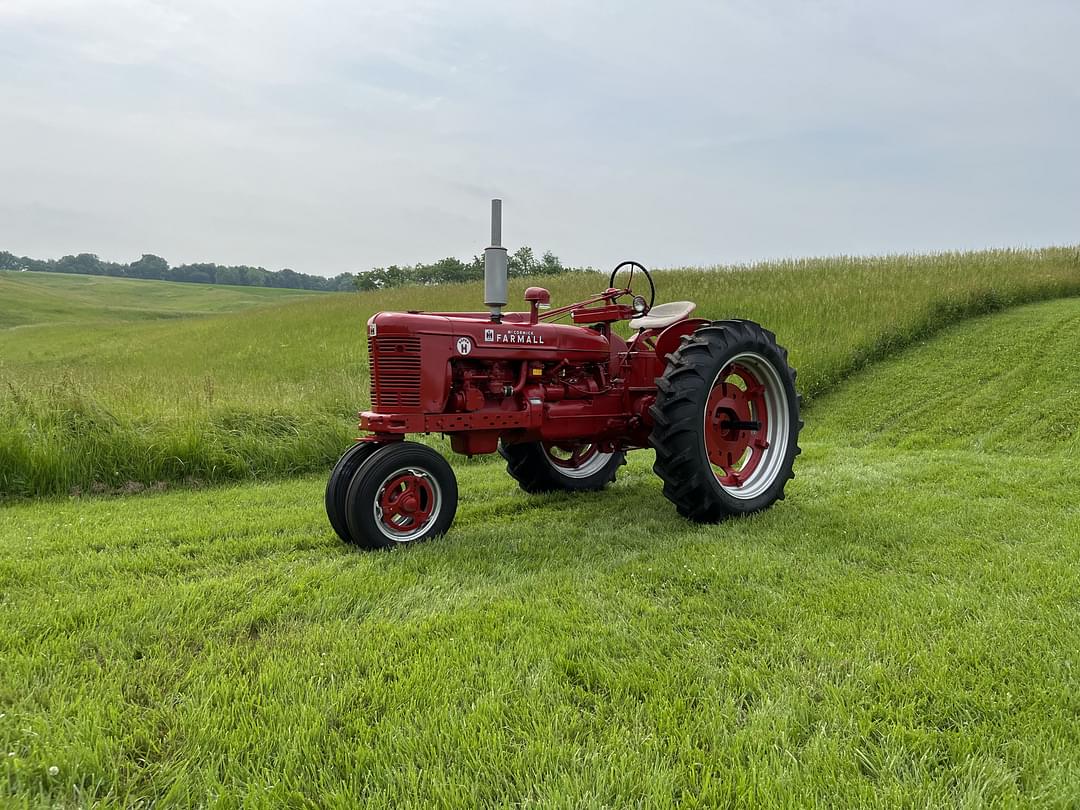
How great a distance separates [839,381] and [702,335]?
598 centimetres

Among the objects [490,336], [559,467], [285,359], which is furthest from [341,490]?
[285,359]

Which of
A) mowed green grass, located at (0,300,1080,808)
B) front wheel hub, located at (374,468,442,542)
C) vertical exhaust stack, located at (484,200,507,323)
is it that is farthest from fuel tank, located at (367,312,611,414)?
mowed green grass, located at (0,300,1080,808)

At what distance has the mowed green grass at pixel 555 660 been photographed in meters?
1.83

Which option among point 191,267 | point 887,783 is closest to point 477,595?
point 887,783

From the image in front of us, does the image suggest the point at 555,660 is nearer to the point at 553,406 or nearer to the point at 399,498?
the point at 399,498

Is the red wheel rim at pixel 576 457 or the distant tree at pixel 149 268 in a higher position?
the distant tree at pixel 149 268

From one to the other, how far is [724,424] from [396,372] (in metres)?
2.43

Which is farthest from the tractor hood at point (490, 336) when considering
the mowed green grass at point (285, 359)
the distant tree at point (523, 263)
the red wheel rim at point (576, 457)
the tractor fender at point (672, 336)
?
the distant tree at point (523, 263)

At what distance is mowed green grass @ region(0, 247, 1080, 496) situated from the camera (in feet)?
Result: 19.5

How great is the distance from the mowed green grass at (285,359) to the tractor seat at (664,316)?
11.2 ft

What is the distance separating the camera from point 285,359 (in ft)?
46.3

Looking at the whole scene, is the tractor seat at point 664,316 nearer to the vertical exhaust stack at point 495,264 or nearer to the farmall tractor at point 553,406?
the farmall tractor at point 553,406

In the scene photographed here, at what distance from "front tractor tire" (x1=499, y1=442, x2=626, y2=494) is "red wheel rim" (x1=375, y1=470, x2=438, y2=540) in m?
1.29

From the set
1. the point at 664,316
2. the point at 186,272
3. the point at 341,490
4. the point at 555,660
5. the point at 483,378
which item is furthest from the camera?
the point at 186,272
